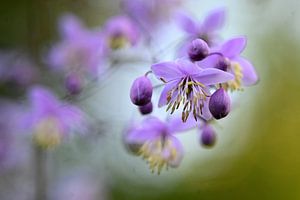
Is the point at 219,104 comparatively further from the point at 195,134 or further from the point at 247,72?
the point at 195,134

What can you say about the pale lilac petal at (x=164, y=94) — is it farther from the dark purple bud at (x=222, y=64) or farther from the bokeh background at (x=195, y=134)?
the bokeh background at (x=195, y=134)

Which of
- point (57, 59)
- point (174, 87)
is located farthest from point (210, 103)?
point (57, 59)

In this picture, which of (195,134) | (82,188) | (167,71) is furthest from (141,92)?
(195,134)

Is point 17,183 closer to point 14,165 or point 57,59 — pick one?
point 14,165

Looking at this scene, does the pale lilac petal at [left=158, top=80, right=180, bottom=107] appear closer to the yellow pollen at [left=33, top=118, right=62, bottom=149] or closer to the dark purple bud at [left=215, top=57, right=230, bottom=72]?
the dark purple bud at [left=215, top=57, right=230, bottom=72]

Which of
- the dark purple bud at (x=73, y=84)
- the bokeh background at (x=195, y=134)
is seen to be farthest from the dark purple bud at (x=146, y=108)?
the bokeh background at (x=195, y=134)

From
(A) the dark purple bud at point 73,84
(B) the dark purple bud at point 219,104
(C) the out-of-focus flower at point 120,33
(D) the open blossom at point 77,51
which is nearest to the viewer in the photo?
(B) the dark purple bud at point 219,104
